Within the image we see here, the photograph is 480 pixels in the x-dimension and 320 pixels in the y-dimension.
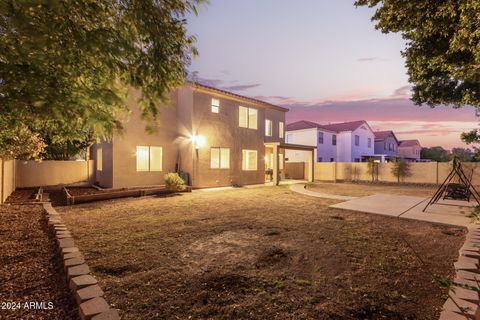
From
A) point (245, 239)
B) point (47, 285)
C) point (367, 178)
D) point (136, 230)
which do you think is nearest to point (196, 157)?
point (136, 230)

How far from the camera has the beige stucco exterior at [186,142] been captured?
13.8 metres

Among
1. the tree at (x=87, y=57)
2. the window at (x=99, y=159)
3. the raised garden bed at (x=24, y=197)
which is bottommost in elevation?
the raised garden bed at (x=24, y=197)

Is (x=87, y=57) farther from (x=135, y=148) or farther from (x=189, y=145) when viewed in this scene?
(x=189, y=145)

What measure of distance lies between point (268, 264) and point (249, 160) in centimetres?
1448

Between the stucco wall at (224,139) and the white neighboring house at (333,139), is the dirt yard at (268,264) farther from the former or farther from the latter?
the white neighboring house at (333,139)

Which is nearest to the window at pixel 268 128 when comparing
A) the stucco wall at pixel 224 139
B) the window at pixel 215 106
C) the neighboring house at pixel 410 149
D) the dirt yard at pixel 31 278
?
the stucco wall at pixel 224 139

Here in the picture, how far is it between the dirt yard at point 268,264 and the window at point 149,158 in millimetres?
7204

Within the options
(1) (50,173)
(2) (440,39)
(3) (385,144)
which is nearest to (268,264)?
(2) (440,39)

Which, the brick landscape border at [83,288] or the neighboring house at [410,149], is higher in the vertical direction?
the neighboring house at [410,149]

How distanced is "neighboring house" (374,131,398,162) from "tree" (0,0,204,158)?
44276 millimetres

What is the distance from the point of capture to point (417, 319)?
267 centimetres

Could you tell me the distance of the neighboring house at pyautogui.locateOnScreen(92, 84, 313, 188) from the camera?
1390 centimetres

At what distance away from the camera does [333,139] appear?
111 feet

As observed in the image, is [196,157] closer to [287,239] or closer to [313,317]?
[287,239]
